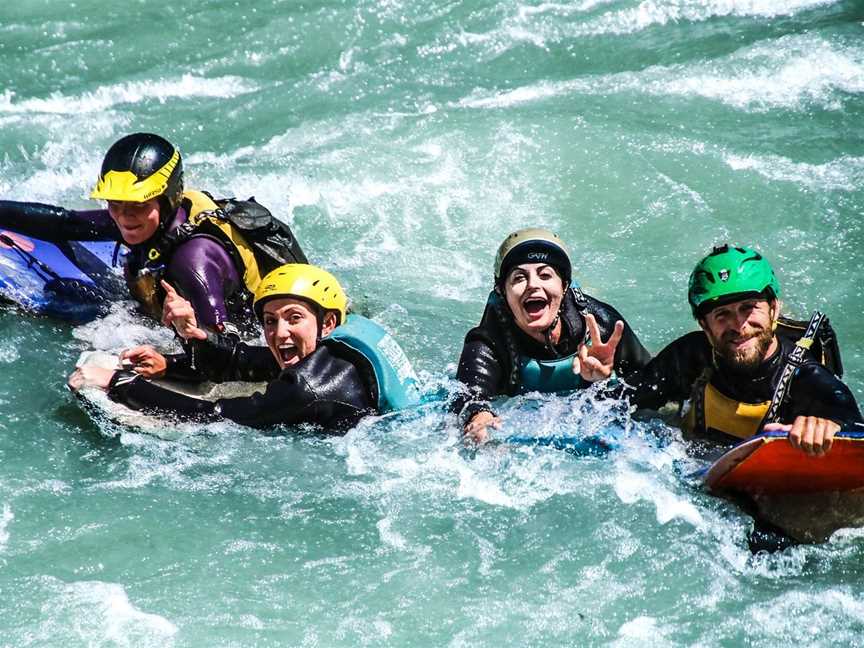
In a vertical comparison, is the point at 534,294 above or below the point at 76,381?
above

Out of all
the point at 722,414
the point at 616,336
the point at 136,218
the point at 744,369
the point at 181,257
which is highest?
the point at 136,218

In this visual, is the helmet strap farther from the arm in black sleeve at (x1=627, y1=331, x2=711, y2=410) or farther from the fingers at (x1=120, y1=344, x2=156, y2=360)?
the fingers at (x1=120, y1=344, x2=156, y2=360)

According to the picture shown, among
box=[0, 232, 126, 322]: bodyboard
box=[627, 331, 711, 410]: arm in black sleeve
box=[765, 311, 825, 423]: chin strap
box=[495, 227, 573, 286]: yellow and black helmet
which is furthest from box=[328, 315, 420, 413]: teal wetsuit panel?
box=[0, 232, 126, 322]: bodyboard

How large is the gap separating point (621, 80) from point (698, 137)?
1420mm

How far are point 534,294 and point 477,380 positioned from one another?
1.82ft

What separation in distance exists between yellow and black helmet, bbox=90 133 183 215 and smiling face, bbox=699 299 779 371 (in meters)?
Answer: 3.48

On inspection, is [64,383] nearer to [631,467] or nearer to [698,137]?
[631,467]

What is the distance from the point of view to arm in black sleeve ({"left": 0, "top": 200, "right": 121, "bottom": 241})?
27.7ft

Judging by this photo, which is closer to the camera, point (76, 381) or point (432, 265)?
point (76, 381)

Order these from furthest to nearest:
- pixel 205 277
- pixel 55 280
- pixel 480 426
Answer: pixel 55 280 < pixel 205 277 < pixel 480 426

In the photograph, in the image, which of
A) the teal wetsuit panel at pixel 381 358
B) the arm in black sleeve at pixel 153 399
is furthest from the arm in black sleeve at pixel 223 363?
the teal wetsuit panel at pixel 381 358

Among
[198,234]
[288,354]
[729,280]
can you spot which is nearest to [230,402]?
[288,354]

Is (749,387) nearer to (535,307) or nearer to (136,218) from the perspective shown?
(535,307)

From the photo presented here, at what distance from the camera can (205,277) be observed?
751 centimetres
